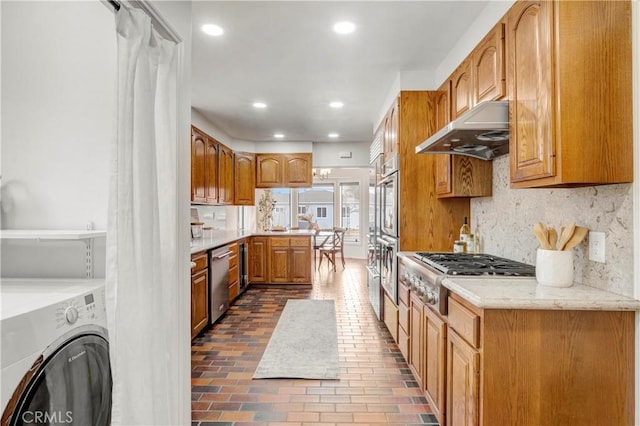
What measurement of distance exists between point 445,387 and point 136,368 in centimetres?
147

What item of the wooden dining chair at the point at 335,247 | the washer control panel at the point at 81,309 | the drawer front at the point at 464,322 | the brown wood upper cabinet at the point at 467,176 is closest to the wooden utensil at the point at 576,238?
the drawer front at the point at 464,322

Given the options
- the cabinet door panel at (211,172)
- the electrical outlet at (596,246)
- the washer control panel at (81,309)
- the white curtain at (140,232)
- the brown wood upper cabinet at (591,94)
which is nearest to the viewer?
the washer control panel at (81,309)

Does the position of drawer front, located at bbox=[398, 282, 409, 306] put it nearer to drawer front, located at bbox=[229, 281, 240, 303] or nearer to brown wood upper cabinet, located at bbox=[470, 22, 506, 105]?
brown wood upper cabinet, located at bbox=[470, 22, 506, 105]

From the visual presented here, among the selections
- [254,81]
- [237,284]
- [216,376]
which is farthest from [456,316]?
[237,284]

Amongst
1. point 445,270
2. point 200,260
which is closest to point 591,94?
point 445,270

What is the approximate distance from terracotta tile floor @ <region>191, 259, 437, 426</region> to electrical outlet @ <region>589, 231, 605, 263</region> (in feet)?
4.20

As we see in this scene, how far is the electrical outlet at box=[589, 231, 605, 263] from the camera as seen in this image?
1529mm

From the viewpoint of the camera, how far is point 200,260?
338 cm

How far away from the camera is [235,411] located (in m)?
2.21

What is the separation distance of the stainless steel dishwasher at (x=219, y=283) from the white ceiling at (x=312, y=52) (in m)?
1.75

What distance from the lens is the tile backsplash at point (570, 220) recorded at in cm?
142

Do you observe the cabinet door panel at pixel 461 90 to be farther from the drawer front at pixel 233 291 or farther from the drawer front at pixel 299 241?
the drawer front at pixel 299 241

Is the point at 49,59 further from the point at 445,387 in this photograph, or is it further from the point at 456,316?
the point at 445,387

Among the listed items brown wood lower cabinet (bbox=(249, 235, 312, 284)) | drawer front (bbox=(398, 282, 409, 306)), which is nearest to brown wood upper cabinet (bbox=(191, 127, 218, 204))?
Result: brown wood lower cabinet (bbox=(249, 235, 312, 284))
